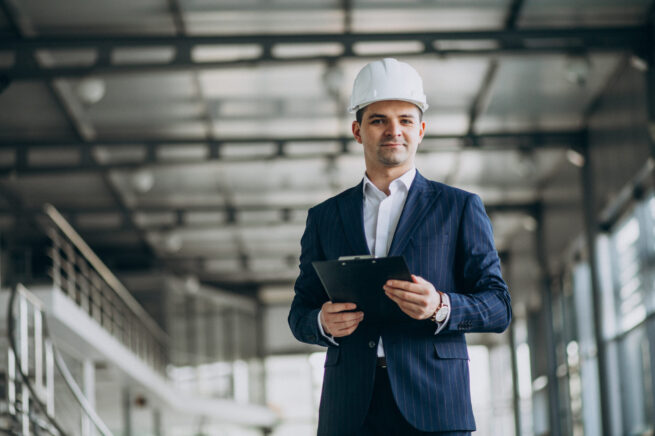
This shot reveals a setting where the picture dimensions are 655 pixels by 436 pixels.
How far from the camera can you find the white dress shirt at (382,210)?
2352 mm

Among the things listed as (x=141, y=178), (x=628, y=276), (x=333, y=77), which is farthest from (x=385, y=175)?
(x=141, y=178)

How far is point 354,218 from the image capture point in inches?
93.5

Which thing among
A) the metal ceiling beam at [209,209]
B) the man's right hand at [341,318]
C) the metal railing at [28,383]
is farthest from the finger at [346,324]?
the metal ceiling beam at [209,209]

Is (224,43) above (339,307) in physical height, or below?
above

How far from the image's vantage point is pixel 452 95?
42.5ft

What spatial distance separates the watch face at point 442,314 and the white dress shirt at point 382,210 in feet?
0.75

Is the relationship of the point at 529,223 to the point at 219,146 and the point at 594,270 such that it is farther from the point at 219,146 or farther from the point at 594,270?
the point at 219,146

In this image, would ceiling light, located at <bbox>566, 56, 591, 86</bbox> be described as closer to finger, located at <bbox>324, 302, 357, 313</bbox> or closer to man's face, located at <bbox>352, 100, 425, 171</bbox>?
man's face, located at <bbox>352, 100, 425, 171</bbox>

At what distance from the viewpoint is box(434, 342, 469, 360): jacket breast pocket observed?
2244 millimetres

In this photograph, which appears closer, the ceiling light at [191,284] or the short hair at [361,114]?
the short hair at [361,114]

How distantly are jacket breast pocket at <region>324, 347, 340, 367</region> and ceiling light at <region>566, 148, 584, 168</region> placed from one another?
1233cm

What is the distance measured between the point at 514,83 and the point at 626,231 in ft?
7.83

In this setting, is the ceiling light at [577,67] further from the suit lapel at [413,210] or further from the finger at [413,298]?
the finger at [413,298]

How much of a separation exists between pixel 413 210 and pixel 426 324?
0.27m
